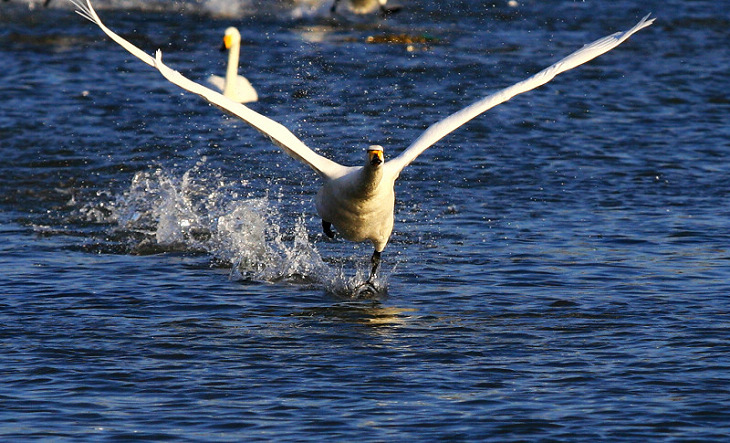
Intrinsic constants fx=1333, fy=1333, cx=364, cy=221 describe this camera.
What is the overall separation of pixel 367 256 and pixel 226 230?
4.38 feet

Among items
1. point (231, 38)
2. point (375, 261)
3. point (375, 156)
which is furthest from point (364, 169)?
point (231, 38)

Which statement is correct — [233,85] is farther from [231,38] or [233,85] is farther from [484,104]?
[484,104]

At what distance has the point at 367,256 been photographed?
39.2 feet

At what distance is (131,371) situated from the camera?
8.41 m

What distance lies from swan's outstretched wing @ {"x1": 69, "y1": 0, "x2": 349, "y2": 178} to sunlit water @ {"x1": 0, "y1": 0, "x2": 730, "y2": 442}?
1.09m

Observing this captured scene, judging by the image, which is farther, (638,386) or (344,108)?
(344,108)

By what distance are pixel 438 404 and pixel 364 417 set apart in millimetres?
478

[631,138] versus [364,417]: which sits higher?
[631,138]

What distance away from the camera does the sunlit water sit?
7.84 meters

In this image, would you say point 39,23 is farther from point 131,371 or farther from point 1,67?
point 131,371

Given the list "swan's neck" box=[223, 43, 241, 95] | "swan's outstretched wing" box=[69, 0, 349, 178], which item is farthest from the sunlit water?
"swan's outstretched wing" box=[69, 0, 349, 178]

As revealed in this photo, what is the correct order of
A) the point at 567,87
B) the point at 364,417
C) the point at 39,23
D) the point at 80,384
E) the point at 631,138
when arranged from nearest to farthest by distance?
the point at 364,417, the point at 80,384, the point at 631,138, the point at 567,87, the point at 39,23

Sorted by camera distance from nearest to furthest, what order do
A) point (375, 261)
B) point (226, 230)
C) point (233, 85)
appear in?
point (375, 261) → point (226, 230) → point (233, 85)

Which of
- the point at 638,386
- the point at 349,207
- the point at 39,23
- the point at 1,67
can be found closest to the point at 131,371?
the point at 349,207
